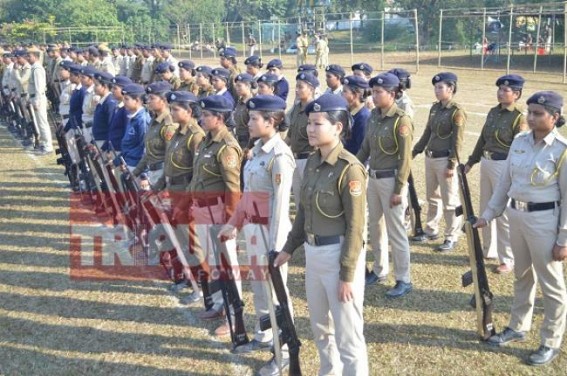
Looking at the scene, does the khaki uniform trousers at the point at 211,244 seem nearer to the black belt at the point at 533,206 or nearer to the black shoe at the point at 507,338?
the black shoe at the point at 507,338

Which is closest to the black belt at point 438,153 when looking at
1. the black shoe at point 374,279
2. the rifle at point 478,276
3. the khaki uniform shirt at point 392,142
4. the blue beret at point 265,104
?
the khaki uniform shirt at point 392,142

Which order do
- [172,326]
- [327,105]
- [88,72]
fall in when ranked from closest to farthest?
1. [327,105]
2. [172,326]
3. [88,72]

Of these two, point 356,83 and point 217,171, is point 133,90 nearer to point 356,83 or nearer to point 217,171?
point 217,171

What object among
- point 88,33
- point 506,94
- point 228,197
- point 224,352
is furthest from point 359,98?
point 88,33

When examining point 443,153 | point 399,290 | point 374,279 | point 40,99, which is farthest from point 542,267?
point 40,99

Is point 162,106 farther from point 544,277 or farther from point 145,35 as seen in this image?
point 145,35

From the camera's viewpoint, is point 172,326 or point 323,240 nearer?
point 323,240

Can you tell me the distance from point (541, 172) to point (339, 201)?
1.87 metres

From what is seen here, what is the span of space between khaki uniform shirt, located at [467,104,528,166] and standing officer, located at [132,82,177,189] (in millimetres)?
3596

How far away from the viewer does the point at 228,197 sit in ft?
17.6

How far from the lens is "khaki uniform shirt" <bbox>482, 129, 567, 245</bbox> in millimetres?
4586

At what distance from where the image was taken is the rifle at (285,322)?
432 centimetres

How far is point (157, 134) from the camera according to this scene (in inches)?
272

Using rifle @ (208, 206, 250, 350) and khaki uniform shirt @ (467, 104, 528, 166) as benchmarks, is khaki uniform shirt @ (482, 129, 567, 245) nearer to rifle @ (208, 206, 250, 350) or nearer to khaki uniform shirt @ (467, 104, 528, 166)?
khaki uniform shirt @ (467, 104, 528, 166)
